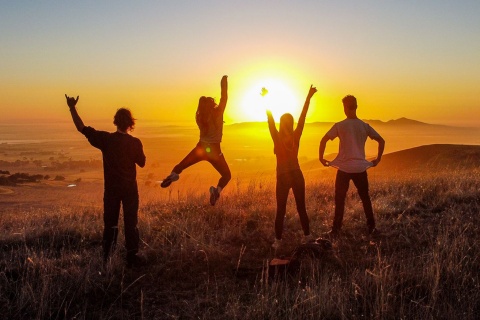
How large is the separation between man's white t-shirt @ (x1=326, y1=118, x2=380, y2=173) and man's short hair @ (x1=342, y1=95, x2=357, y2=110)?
214 mm

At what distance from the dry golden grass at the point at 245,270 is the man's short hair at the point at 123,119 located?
5.86ft

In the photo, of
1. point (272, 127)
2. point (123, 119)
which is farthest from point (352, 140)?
point (123, 119)

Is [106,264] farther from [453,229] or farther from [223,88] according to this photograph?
[453,229]

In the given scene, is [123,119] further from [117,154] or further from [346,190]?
[346,190]

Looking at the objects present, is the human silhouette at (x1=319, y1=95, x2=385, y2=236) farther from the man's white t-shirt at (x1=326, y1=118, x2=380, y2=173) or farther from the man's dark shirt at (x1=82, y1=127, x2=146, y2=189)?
the man's dark shirt at (x1=82, y1=127, x2=146, y2=189)

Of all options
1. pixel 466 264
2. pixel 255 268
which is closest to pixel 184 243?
pixel 255 268

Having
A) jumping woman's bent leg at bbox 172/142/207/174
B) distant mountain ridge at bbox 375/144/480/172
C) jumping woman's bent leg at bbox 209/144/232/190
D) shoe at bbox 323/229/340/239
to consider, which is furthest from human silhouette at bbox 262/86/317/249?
distant mountain ridge at bbox 375/144/480/172

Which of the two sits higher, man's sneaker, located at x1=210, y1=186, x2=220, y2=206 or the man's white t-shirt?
the man's white t-shirt

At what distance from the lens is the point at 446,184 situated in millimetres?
10914

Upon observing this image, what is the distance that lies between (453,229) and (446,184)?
3.97 meters

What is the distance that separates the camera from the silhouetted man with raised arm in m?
5.79

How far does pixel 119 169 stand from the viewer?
589 centimetres

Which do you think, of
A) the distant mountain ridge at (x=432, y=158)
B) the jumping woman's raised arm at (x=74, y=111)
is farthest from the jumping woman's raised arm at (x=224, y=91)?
the distant mountain ridge at (x=432, y=158)

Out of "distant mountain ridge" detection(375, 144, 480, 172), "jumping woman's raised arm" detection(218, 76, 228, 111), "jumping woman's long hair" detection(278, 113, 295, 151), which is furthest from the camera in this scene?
"distant mountain ridge" detection(375, 144, 480, 172)
